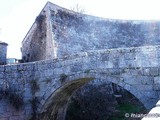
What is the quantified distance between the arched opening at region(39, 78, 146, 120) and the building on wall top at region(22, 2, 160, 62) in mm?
2113

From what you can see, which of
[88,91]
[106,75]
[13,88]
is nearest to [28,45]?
[88,91]

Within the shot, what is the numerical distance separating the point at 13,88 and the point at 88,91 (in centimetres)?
370

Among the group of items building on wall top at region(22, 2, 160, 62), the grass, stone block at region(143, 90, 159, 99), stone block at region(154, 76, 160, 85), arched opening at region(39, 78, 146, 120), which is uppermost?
building on wall top at region(22, 2, 160, 62)

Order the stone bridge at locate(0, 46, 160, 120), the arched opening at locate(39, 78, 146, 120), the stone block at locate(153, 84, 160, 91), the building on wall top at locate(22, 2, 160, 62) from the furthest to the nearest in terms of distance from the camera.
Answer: the building on wall top at locate(22, 2, 160, 62)
the arched opening at locate(39, 78, 146, 120)
the stone bridge at locate(0, 46, 160, 120)
the stone block at locate(153, 84, 160, 91)

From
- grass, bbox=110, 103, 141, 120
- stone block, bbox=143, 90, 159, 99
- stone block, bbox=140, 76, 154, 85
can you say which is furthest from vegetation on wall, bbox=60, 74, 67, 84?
grass, bbox=110, 103, 141, 120

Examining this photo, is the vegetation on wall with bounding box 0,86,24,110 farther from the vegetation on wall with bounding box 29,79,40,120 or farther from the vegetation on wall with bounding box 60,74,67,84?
the vegetation on wall with bounding box 60,74,67,84

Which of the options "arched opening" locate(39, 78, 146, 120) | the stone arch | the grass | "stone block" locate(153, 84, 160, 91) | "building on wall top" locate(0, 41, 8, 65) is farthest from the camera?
"building on wall top" locate(0, 41, 8, 65)

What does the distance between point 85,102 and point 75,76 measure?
10.1 ft

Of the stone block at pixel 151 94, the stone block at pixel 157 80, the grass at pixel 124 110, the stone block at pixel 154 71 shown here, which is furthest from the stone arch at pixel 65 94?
the grass at pixel 124 110

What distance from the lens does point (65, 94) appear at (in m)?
8.34

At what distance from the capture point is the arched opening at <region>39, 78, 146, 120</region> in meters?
7.89

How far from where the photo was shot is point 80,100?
9.69 metres

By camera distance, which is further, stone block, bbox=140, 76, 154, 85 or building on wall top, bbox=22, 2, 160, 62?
building on wall top, bbox=22, 2, 160, 62

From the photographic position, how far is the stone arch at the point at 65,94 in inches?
238
